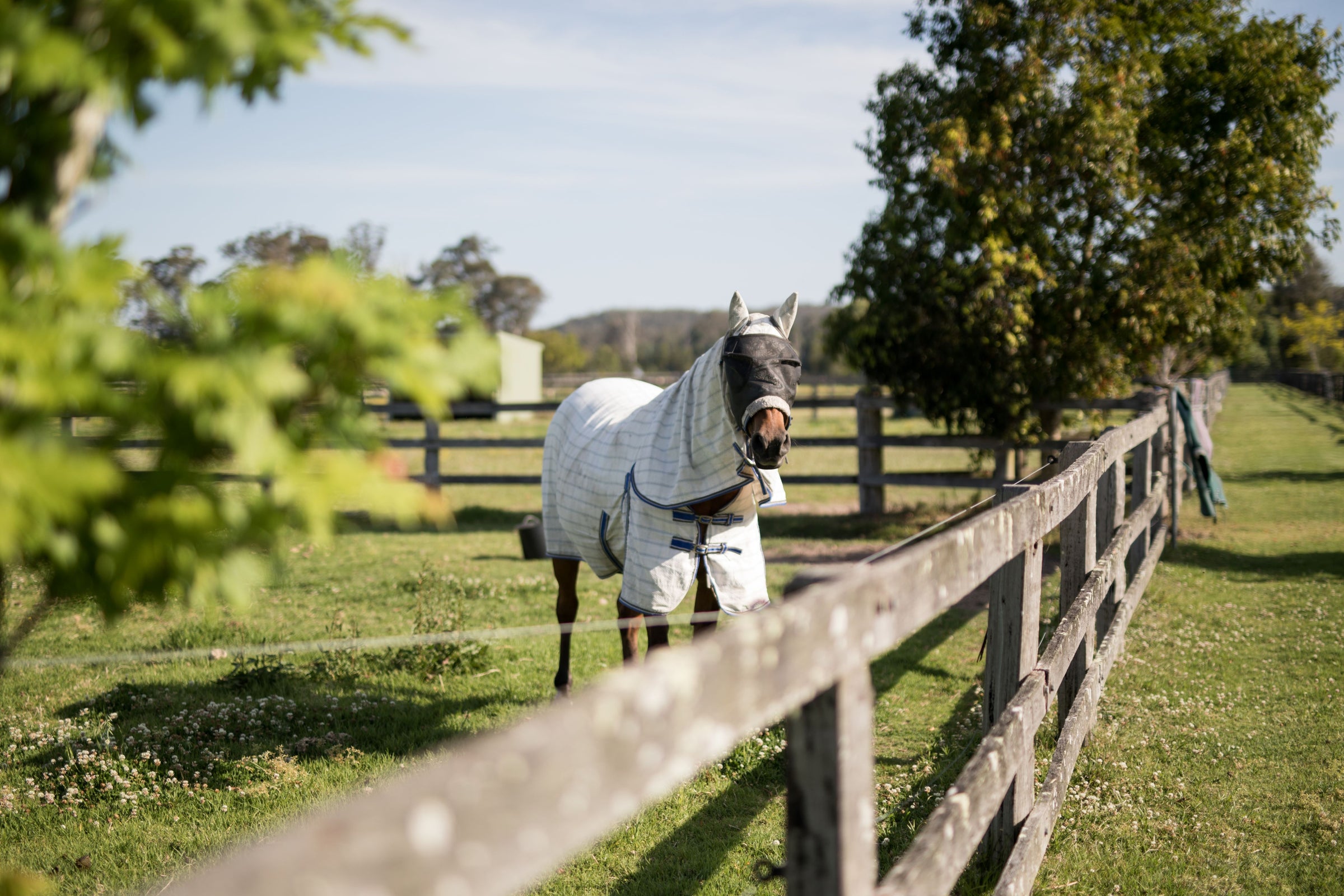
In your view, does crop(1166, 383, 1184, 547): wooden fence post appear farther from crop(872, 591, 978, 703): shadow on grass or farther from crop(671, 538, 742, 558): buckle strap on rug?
crop(671, 538, 742, 558): buckle strap on rug

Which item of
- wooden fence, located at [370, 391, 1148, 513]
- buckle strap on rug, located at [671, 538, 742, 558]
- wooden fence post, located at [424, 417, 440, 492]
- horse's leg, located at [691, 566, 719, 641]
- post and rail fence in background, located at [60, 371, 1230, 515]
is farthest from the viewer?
wooden fence post, located at [424, 417, 440, 492]

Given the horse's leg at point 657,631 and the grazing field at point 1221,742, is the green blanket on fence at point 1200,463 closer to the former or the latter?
the grazing field at point 1221,742

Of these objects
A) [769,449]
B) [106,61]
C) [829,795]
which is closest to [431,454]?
[769,449]

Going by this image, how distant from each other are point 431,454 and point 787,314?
9.95 meters

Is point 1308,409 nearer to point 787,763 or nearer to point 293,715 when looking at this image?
point 293,715

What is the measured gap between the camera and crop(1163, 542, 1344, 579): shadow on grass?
26.3 ft

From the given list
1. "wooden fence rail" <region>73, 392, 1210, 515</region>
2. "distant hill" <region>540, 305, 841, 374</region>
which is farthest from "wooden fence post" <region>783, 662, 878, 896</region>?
"distant hill" <region>540, 305, 841, 374</region>

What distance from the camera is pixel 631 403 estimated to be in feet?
18.3

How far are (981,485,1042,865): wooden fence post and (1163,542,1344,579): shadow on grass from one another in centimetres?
624

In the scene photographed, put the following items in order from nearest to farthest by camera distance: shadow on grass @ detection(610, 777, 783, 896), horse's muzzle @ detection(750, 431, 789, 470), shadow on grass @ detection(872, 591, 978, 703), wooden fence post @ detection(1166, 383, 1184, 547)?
shadow on grass @ detection(610, 777, 783, 896) < horse's muzzle @ detection(750, 431, 789, 470) < shadow on grass @ detection(872, 591, 978, 703) < wooden fence post @ detection(1166, 383, 1184, 547)

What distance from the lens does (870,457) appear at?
38.1 ft

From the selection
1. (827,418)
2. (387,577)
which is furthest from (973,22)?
(827,418)

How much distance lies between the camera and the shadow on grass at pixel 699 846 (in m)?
3.30

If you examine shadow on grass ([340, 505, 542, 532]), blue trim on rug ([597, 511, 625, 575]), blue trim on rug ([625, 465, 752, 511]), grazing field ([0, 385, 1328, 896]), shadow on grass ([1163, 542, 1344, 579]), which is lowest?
grazing field ([0, 385, 1328, 896])
